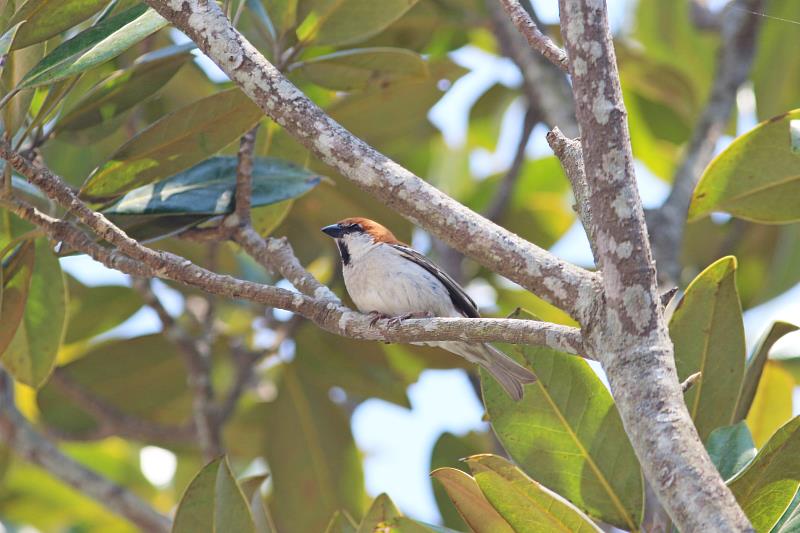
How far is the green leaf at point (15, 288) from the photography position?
9.29 feet

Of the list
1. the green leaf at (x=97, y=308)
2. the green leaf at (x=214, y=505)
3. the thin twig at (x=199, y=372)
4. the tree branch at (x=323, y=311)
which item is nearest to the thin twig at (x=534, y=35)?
the tree branch at (x=323, y=311)

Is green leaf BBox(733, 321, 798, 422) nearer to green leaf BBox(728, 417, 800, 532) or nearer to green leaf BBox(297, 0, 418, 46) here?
green leaf BBox(728, 417, 800, 532)

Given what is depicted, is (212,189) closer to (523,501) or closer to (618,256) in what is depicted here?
(523,501)

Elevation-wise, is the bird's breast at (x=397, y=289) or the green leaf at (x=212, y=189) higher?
the green leaf at (x=212, y=189)

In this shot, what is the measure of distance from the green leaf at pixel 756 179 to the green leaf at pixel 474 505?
4.08 ft

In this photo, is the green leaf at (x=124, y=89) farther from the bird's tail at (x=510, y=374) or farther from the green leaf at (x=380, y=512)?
the green leaf at (x=380, y=512)

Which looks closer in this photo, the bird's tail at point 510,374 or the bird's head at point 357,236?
the bird's tail at point 510,374

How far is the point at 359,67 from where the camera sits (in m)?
3.39

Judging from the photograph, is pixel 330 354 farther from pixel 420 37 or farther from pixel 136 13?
pixel 136 13

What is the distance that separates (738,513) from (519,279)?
64 centimetres

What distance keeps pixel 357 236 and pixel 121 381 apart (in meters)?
1.46

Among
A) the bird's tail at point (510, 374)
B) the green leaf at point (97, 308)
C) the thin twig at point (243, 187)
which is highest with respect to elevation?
the green leaf at point (97, 308)

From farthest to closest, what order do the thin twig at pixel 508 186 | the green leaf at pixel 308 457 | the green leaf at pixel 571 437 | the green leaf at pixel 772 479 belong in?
the thin twig at pixel 508 186
the green leaf at pixel 308 457
the green leaf at pixel 571 437
the green leaf at pixel 772 479

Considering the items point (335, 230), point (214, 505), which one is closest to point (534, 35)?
point (214, 505)
